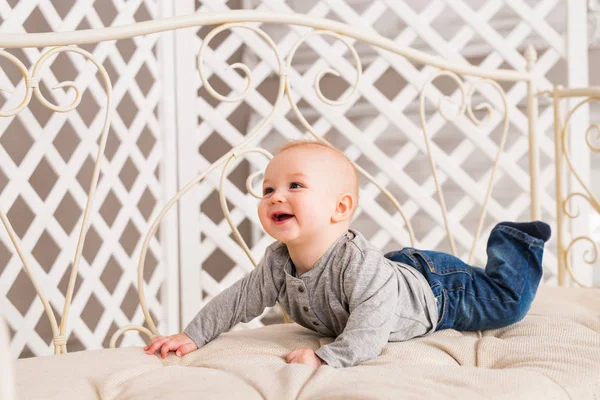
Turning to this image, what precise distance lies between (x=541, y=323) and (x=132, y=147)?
1.25 m

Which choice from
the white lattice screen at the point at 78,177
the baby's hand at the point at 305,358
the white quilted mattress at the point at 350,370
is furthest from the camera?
the white lattice screen at the point at 78,177

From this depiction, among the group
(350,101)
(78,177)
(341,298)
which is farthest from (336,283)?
(78,177)

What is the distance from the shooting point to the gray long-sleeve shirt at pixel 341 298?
3.42ft

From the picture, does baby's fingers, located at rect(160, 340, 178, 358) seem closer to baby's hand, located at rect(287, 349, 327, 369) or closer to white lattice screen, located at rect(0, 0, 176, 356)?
baby's hand, located at rect(287, 349, 327, 369)

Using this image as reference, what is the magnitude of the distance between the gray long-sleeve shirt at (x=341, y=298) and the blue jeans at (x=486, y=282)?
34mm

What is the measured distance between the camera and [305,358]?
0.96 meters

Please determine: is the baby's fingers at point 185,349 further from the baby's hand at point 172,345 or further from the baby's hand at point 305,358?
the baby's hand at point 305,358

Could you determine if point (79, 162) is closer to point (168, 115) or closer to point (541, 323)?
point (168, 115)

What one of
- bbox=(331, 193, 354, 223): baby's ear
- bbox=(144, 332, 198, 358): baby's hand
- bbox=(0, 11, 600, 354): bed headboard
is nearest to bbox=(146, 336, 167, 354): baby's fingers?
bbox=(144, 332, 198, 358): baby's hand

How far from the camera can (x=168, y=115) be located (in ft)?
6.86

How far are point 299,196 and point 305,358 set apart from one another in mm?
246

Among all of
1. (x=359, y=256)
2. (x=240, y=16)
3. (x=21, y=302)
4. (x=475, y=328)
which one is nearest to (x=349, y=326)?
(x=359, y=256)

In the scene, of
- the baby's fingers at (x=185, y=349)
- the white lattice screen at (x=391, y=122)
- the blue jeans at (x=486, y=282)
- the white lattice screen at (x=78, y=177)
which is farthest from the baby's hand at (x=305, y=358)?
the white lattice screen at (x=391, y=122)

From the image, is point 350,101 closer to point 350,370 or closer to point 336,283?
point 336,283
